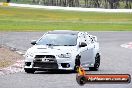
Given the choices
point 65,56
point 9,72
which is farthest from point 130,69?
point 9,72

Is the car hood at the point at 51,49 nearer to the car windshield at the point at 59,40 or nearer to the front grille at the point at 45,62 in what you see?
the front grille at the point at 45,62

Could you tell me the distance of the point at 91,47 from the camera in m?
19.9

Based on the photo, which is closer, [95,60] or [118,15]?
[95,60]

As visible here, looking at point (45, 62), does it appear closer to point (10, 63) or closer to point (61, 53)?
point (61, 53)

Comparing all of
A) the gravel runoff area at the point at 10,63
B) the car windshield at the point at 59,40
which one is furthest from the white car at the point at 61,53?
the gravel runoff area at the point at 10,63

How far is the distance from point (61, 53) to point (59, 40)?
1.21 meters

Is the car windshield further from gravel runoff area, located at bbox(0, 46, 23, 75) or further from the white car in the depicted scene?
gravel runoff area, located at bbox(0, 46, 23, 75)

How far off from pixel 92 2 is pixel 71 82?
590ft

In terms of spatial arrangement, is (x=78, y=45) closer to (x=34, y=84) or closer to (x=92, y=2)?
(x=34, y=84)

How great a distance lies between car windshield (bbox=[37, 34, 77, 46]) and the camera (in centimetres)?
1894

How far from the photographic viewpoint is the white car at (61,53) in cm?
1788

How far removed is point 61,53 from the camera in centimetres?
1800

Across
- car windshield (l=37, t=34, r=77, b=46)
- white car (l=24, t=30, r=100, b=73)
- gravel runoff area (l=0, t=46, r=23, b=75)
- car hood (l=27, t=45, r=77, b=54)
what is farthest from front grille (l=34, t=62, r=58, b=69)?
car windshield (l=37, t=34, r=77, b=46)

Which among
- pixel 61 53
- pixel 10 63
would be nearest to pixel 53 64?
pixel 61 53
